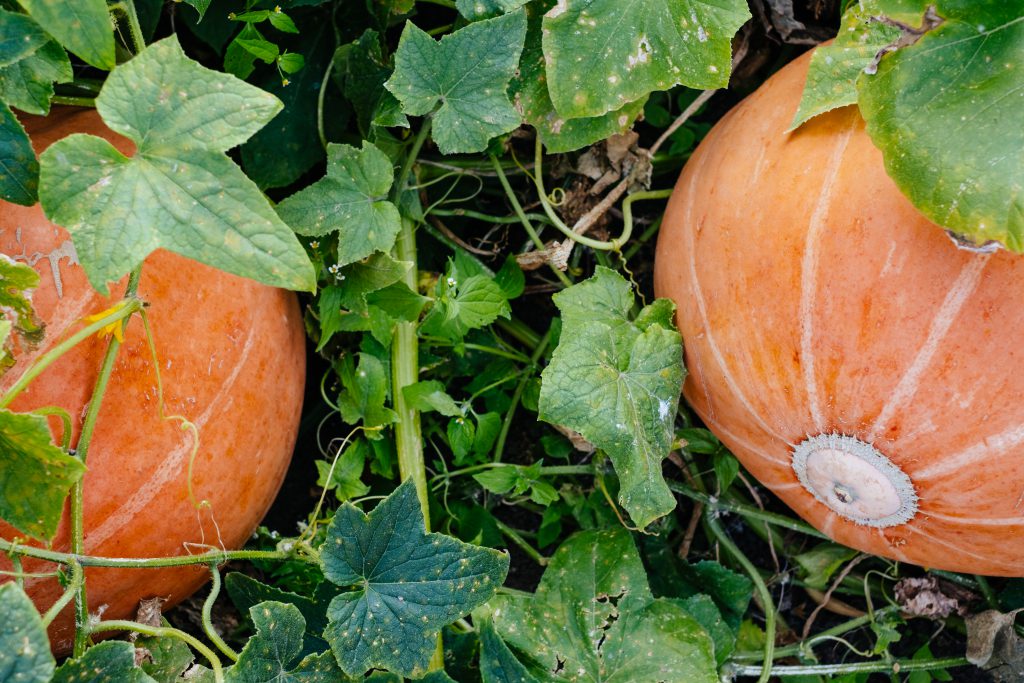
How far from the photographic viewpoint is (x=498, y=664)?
4.56ft

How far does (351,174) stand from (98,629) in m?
0.72

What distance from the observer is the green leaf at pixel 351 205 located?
1.44 m

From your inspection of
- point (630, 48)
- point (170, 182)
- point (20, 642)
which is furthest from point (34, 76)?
point (630, 48)

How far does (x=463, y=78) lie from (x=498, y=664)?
84cm

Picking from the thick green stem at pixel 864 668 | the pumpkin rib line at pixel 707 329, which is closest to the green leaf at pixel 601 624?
the thick green stem at pixel 864 668

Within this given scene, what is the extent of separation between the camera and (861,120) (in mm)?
1326

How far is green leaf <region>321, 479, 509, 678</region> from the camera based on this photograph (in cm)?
132

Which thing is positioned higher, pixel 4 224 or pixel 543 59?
pixel 543 59

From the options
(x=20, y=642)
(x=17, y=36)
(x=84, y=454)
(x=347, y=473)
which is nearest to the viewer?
(x=20, y=642)

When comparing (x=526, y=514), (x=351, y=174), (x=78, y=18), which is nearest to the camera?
(x=78, y=18)

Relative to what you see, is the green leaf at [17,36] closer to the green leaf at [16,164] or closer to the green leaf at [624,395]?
the green leaf at [16,164]

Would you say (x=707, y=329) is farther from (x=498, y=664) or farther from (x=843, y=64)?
(x=498, y=664)

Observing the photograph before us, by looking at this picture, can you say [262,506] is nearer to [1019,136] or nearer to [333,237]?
[333,237]

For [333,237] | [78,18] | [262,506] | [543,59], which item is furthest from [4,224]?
[543,59]
